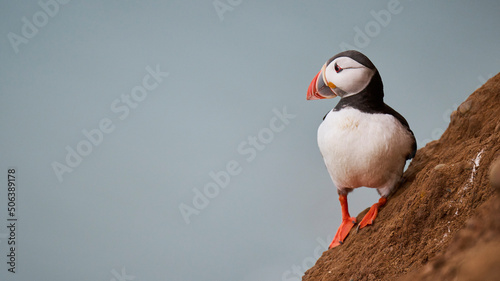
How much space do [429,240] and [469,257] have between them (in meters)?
1.60

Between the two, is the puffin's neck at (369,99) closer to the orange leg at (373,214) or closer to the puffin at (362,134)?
the puffin at (362,134)

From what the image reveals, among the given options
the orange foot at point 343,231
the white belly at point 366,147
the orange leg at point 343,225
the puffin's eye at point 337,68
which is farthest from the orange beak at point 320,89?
the orange foot at point 343,231

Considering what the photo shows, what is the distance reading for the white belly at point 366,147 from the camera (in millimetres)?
3402

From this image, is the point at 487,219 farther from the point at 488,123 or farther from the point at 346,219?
the point at 346,219

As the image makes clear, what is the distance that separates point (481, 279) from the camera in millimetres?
998

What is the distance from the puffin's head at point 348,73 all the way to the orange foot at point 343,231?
1.17m

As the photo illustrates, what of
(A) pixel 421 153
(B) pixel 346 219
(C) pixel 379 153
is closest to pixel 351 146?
(C) pixel 379 153

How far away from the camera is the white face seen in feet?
11.7

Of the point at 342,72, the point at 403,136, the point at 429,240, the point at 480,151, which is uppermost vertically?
the point at 342,72

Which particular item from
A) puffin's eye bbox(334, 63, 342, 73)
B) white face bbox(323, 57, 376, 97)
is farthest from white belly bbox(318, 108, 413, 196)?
puffin's eye bbox(334, 63, 342, 73)

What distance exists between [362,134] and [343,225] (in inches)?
39.6

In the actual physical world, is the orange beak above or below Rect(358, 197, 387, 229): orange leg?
above

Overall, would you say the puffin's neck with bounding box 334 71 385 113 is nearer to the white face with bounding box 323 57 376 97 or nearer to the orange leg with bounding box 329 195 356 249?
the white face with bounding box 323 57 376 97

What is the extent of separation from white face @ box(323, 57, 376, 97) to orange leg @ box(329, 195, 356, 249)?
3.30 feet
